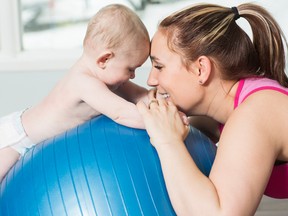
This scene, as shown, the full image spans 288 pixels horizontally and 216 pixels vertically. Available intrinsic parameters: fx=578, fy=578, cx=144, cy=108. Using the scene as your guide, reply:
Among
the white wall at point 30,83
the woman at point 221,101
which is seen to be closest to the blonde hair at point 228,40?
the woman at point 221,101

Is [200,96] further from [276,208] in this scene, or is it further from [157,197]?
[276,208]

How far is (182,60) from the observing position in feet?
4.75

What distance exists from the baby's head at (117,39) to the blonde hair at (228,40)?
0.24ft

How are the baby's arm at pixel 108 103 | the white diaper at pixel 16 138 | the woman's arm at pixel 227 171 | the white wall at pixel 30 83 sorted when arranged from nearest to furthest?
the woman's arm at pixel 227 171
the baby's arm at pixel 108 103
the white diaper at pixel 16 138
the white wall at pixel 30 83

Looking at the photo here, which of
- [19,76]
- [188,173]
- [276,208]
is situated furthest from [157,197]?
[19,76]

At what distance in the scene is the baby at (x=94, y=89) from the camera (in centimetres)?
149

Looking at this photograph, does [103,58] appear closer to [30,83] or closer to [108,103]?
[108,103]

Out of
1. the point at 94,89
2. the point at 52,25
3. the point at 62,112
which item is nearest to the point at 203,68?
the point at 94,89

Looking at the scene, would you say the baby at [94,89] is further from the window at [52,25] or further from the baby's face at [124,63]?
the window at [52,25]

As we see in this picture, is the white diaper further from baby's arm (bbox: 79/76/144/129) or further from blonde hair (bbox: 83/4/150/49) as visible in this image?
blonde hair (bbox: 83/4/150/49)

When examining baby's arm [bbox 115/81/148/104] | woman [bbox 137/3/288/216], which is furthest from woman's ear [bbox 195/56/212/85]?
baby's arm [bbox 115/81/148/104]

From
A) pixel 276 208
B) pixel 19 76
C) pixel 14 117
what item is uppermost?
pixel 14 117

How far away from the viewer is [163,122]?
53.7 inches

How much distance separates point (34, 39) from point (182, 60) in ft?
6.64
